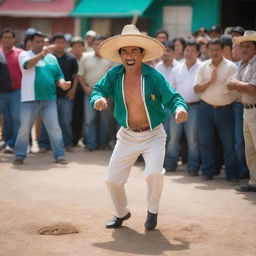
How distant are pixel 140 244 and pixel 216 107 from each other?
361 centimetres

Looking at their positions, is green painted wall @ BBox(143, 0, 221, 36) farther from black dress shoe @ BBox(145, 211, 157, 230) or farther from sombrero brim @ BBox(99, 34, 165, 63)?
black dress shoe @ BBox(145, 211, 157, 230)

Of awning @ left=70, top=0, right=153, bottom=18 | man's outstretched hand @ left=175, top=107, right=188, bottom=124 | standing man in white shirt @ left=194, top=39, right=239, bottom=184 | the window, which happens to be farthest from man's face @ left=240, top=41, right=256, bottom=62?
the window

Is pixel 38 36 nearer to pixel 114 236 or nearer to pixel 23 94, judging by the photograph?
pixel 23 94

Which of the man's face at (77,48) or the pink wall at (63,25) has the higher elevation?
the pink wall at (63,25)

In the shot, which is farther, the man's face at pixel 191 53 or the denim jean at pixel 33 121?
the denim jean at pixel 33 121

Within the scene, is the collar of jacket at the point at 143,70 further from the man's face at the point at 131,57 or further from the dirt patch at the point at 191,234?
the dirt patch at the point at 191,234

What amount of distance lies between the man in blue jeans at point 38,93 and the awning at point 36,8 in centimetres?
1115

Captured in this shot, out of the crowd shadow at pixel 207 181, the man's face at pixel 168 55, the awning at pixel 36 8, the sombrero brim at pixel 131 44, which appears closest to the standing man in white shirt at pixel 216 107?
the crowd shadow at pixel 207 181

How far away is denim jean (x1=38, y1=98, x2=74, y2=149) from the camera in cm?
Answer: 1234

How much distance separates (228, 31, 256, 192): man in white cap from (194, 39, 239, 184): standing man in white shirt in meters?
0.53

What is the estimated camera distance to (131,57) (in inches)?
261

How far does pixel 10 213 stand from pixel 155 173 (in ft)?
6.11

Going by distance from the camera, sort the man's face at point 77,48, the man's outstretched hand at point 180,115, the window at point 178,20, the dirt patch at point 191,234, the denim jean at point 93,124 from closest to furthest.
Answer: the man's outstretched hand at point 180,115
the dirt patch at point 191,234
the denim jean at point 93,124
the man's face at point 77,48
the window at point 178,20

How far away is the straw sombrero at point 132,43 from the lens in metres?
6.57
